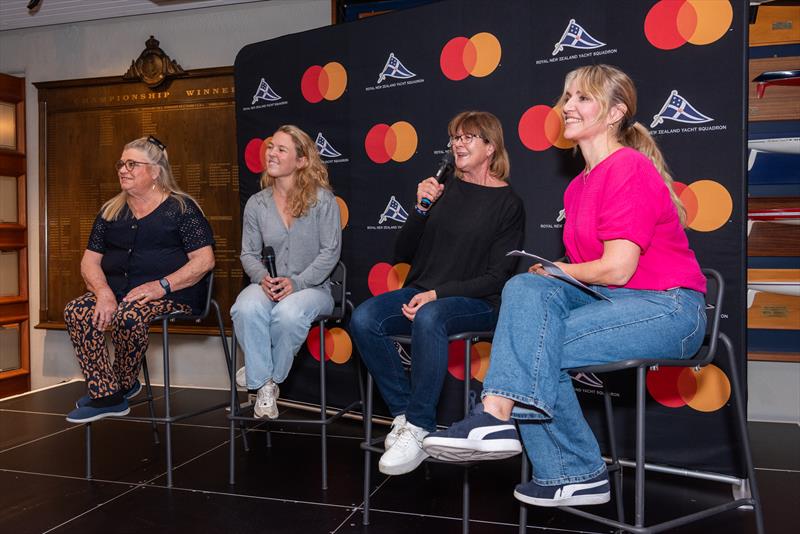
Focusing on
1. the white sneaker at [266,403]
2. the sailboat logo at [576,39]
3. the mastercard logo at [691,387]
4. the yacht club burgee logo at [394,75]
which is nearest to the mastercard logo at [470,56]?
the yacht club burgee logo at [394,75]

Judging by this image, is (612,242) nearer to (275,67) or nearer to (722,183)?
(722,183)

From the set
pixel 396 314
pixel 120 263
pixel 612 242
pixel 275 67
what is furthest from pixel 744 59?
pixel 120 263

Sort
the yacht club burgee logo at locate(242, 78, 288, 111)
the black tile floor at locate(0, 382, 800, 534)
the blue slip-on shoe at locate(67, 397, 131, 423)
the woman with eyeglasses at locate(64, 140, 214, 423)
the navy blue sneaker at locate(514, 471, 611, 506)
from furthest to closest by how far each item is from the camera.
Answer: the yacht club burgee logo at locate(242, 78, 288, 111) → the woman with eyeglasses at locate(64, 140, 214, 423) → the blue slip-on shoe at locate(67, 397, 131, 423) → the black tile floor at locate(0, 382, 800, 534) → the navy blue sneaker at locate(514, 471, 611, 506)

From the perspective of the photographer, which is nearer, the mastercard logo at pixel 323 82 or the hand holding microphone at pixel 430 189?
the hand holding microphone at pixel 430 189

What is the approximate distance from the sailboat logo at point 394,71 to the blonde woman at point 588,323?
50.1 inches

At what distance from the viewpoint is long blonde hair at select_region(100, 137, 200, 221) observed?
3023 mm

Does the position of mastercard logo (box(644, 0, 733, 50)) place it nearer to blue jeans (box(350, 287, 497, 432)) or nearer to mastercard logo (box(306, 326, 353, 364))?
blue jeans (box(350, 287, 497, 432))

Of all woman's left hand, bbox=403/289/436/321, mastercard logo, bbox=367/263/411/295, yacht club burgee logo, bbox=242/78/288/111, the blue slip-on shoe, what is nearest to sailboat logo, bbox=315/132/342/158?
yacht club burgee logo, bbox=242/78/288/111

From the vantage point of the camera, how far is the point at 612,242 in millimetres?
1724

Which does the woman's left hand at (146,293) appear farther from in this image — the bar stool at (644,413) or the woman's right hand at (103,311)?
the bar stool at (644,413)

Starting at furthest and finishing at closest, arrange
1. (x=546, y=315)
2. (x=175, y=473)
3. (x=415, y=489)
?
1. (x=175, y=473)
2. (x=415, y=489)
3. (x=546, y=315)

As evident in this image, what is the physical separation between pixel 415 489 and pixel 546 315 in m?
1.24

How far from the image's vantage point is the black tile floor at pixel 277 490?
2.29 m

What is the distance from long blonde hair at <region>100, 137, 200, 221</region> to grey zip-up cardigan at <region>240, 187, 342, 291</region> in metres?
0.30
